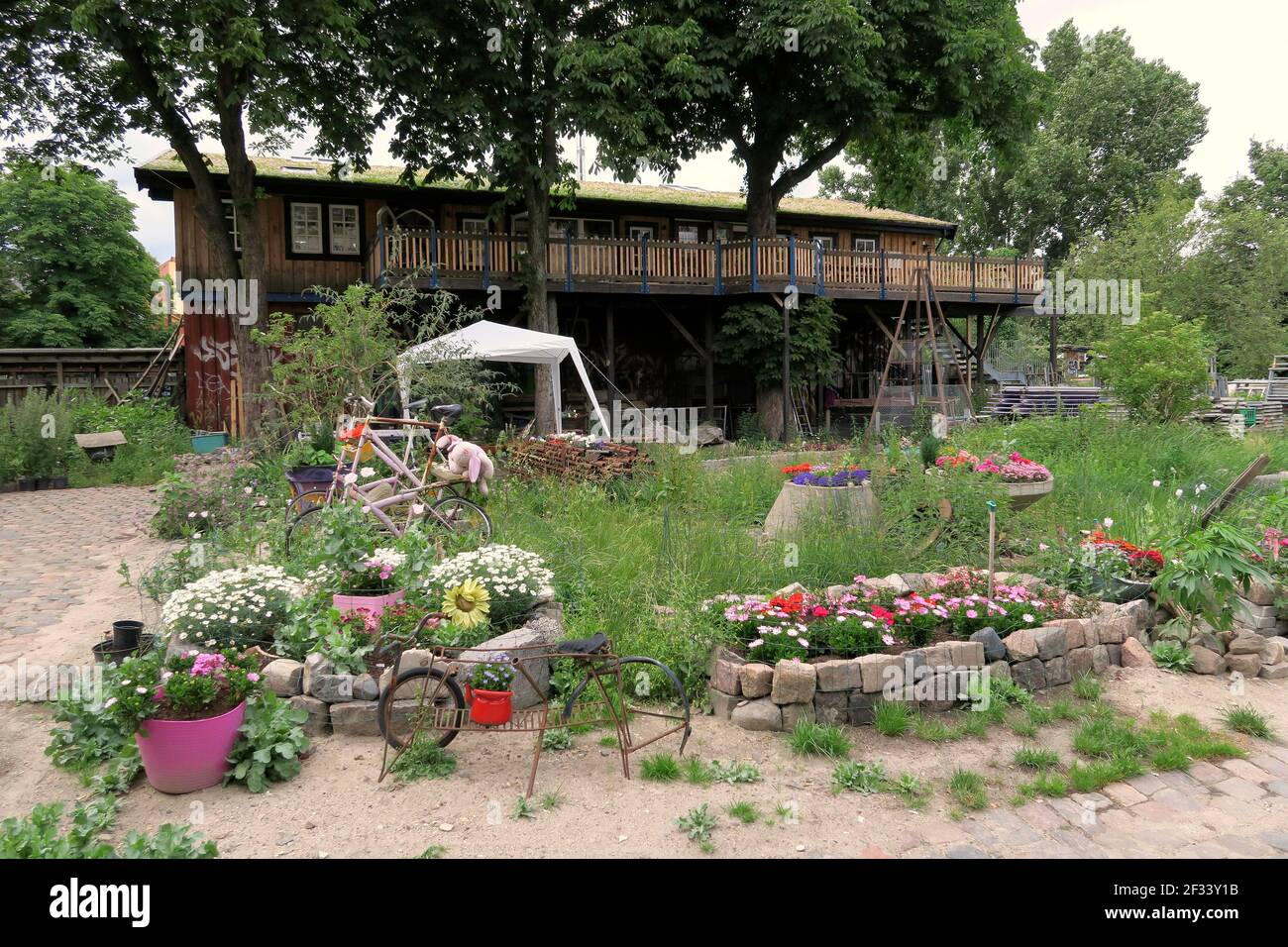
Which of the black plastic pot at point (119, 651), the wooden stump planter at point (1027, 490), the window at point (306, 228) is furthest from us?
the window at point (306, 228)

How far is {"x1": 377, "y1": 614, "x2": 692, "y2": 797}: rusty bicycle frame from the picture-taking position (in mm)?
4250

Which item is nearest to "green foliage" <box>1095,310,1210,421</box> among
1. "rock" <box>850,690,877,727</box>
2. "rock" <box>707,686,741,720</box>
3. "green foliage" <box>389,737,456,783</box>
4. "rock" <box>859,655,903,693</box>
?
"rock" <box>859,655,903,693</box>

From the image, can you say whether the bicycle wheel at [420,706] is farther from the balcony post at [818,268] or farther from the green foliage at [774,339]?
the balcony post at [818,268]

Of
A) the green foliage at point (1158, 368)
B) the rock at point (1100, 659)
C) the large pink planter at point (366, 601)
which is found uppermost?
the green foliage at point (1158, 368)

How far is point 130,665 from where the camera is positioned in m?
4.11

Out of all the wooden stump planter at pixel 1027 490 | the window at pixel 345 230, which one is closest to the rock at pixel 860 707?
the wooden stump planter at pixel 1027 490

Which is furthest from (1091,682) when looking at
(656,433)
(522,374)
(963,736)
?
(522,374)

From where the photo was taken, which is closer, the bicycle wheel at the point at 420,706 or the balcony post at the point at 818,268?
the bicycle wheel at the point at 420,706

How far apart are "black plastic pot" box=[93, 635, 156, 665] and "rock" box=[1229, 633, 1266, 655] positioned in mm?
7069

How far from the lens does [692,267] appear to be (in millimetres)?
18875

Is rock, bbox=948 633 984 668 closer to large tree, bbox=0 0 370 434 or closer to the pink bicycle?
the pink bicycle

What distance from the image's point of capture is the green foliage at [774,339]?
1930 cm

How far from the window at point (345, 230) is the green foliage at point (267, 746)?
57.9 feet

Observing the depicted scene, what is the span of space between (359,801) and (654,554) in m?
2.95
